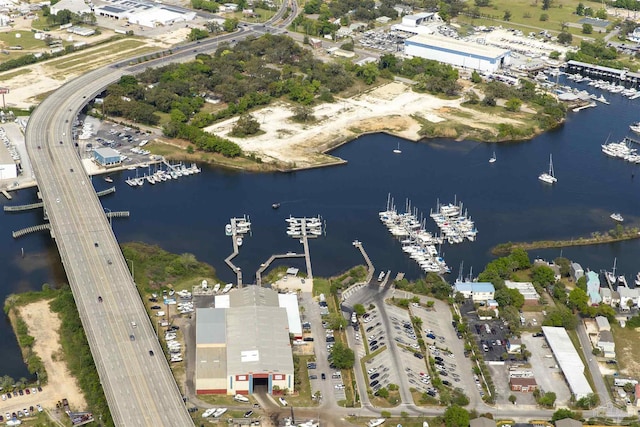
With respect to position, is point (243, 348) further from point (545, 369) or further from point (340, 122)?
point (340, 122)

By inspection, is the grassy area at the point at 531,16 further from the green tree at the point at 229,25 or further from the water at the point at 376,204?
the water at the point at 376,204

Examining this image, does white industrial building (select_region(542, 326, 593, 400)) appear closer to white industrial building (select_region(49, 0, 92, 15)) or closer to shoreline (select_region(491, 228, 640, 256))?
shoreline (select_region(491, 228, 640, 256))

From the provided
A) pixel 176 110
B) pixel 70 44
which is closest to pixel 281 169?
pixel 176 110

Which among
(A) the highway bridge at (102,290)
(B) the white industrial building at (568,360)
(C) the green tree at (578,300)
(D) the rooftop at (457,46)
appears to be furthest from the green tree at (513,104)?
(A) the highway bridge at (102,290)

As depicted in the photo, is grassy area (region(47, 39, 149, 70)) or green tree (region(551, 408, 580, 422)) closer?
green tree (region(551, 408, 580, 422))

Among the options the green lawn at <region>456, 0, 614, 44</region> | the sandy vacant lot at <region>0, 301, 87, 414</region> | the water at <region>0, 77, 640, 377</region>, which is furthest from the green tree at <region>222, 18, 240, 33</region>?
the sandy vacant lot at <region>0, 301, 87, 414</region>

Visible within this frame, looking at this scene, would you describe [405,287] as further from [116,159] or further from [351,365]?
[116,159]

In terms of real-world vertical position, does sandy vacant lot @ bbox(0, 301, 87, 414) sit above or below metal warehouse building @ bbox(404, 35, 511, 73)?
below
